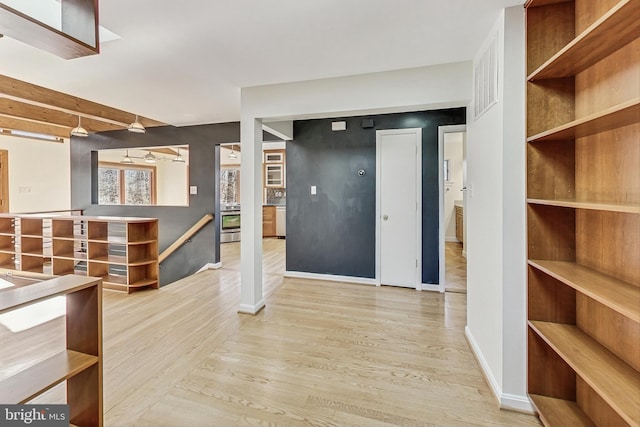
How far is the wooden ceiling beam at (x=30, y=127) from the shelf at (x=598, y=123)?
722cm

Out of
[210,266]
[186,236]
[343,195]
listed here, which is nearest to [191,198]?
[186,236]

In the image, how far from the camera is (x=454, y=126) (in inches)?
143

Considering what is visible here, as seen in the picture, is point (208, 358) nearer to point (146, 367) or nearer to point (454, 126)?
point (146, 367)

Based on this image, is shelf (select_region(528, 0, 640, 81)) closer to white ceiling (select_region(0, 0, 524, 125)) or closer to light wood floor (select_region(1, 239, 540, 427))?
white ceiling (select_region(0, 0, 524, 125))

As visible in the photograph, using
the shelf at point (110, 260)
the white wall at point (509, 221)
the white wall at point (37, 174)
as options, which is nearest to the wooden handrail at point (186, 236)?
the shelf at point (110, 260)

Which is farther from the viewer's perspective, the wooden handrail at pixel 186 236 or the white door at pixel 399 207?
the wooden handrail at pixel 186 236

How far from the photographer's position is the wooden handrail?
499 centimetres

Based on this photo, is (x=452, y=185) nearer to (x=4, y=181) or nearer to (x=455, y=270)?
(x=455, y=270)

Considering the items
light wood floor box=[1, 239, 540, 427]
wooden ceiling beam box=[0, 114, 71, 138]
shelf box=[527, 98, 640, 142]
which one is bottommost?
light wood floor box=[1, 239, 540, 427]

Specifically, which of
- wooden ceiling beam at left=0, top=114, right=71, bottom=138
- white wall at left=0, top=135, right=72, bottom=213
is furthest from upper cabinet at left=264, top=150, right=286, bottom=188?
white wall at left=0, top=135, right=72, bottom=213

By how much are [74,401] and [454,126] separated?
4.10 m

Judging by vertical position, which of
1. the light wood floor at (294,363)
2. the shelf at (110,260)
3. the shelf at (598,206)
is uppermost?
the shelf at (598,206)

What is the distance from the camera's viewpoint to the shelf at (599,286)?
102 cm

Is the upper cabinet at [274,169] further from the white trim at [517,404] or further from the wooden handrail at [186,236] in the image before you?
the white trim at [517,404]
